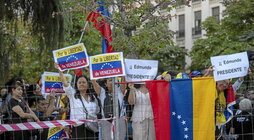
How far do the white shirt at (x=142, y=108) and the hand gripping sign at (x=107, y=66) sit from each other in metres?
0.82

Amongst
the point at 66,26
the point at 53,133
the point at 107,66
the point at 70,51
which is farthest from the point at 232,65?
the point at 66,26

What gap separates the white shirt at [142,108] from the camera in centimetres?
832

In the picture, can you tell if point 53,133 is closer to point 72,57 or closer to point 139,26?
point 72,57

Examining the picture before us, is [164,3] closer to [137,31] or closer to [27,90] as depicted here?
[137,31]

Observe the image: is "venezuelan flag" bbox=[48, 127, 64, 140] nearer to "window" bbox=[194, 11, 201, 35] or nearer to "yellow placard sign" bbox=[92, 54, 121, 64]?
"yellow placard sign" bbox=[92, 54, 121, 64]

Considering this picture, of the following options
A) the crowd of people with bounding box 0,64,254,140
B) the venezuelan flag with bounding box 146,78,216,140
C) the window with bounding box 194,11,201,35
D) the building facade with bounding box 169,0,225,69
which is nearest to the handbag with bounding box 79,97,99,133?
the crowd of people with bounding box 0,64,254,140

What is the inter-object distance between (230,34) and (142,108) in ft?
60.4

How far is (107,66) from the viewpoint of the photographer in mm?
7746

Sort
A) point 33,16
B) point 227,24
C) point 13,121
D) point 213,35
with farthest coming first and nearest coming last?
point 213,35, point 227,24, point 33,16, point 13,121

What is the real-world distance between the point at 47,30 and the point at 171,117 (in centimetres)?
565

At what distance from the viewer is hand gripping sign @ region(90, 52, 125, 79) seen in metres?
7.67

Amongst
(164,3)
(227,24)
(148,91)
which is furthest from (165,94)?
(227,24)

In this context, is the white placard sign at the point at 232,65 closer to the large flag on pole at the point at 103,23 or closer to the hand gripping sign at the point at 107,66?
the hand gripping sign at the point at 107,66

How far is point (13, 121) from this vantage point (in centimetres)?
874
